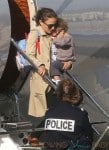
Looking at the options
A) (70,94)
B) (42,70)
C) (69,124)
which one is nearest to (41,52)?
(42,70)

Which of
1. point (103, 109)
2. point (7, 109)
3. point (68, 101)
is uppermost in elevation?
point (68, 101)

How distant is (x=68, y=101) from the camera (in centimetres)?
645

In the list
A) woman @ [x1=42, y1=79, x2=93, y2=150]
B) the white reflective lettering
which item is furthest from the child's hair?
the white reflective lettering

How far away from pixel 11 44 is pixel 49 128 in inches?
98.0

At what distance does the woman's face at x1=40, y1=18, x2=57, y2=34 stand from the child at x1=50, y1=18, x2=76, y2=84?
0.18 ft

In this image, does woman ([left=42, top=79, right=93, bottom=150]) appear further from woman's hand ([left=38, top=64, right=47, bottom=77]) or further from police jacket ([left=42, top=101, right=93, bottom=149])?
woman's hand ([left=38, top=64, right=47, bottom=77])

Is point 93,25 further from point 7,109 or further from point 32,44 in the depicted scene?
point 7,109

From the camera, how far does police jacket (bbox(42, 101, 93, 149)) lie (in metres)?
6.41

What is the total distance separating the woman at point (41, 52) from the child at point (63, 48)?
60 millimetres

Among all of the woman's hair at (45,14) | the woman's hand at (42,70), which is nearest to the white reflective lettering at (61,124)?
the woman's hand at (42,70)

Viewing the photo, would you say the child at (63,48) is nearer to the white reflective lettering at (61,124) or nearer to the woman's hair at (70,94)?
the woman's hair at (70,94)

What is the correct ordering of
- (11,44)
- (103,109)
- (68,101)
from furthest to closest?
(11,44) < (103,109) < (68,101)

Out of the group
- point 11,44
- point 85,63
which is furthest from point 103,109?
point 11,44

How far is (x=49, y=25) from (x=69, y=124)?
1.52 meters
